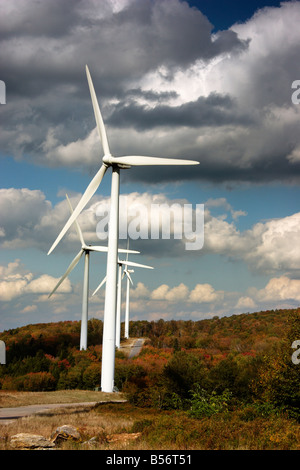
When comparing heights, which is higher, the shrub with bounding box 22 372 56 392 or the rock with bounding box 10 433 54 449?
the rock with bounding box 10 433 54 449

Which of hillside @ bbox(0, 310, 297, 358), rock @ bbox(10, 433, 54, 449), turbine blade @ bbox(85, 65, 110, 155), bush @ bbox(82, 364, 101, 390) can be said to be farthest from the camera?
→ hillside @ bbox(0, 310, 297, 358)

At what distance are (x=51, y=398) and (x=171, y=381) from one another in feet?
40.4

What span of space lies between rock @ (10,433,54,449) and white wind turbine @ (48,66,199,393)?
21.8m

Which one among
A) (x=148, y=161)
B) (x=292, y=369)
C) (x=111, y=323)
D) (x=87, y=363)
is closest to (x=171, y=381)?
(x=111, y=323)

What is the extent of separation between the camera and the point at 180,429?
22.1m

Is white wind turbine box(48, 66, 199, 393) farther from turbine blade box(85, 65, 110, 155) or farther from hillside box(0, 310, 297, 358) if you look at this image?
hillside box(0, 310, 297, 358)

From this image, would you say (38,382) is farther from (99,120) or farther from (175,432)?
(175,432)

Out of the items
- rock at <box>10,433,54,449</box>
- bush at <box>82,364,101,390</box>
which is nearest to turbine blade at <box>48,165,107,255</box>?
rock at <box>10,433,54,449</box>

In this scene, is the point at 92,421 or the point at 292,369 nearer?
the point at 92,421

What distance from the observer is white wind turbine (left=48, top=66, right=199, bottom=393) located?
42.1 metres

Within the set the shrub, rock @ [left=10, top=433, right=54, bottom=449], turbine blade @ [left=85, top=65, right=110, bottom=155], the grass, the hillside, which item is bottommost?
the shrub
